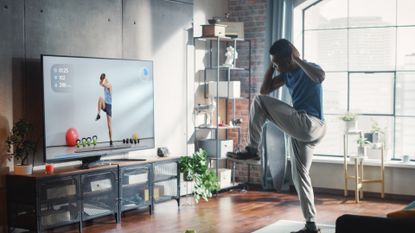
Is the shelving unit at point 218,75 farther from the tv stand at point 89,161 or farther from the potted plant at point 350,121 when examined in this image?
the tv stand at point 89,161

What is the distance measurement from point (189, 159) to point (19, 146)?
2.19 m

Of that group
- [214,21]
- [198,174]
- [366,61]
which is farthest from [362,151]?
[214,21]

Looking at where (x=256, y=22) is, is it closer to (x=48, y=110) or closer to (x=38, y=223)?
(x=48, y=110)

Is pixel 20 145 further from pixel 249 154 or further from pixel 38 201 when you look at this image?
pixel 249 154

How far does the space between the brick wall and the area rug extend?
→ 2.38 m

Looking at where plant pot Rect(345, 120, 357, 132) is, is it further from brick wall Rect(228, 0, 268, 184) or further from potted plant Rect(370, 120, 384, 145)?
brick wall Rect(228, 0, 268, 184)

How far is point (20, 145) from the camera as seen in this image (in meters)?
5.49

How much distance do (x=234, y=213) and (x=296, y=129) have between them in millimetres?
1769

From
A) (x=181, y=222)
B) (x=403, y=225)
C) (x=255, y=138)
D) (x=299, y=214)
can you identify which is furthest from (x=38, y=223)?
(x=403, y=225)

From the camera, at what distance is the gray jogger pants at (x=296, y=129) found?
512 cm

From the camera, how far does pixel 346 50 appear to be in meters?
8.09

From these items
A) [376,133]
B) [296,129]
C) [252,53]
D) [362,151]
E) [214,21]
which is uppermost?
[214,21]

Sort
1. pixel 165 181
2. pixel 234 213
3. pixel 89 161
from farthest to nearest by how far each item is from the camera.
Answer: pixel 165 181, pixel 234 213, pixel 89 161

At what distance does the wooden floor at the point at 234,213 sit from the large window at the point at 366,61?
3.13ft
